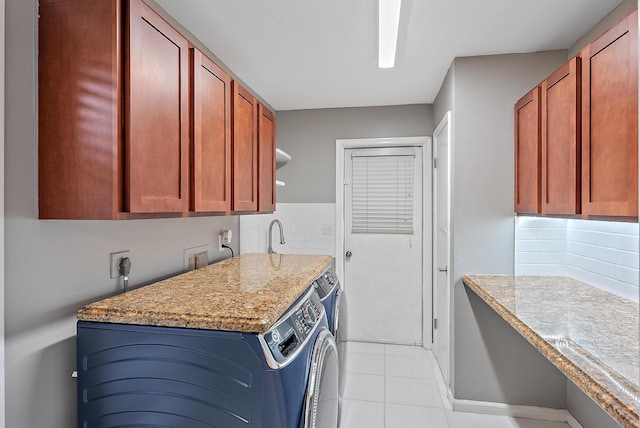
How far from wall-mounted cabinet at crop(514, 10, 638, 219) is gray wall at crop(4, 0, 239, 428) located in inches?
78.4

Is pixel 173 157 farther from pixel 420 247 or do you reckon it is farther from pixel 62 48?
pixel 420 247

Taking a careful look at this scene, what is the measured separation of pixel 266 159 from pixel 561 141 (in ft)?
5.61

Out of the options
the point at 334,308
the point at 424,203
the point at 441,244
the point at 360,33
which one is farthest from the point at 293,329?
the point at 424,203

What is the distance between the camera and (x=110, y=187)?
1069mm

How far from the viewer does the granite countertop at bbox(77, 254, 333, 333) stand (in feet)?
3.75

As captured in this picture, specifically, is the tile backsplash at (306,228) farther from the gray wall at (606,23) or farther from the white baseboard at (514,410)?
the gray wall at (606,23)

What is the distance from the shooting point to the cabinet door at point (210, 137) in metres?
1.51

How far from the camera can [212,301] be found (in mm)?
1326

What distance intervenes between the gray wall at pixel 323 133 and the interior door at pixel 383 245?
18 centimetres

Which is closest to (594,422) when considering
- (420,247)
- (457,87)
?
(420,247)

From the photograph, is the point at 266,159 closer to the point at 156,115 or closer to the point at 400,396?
the point at 156,115

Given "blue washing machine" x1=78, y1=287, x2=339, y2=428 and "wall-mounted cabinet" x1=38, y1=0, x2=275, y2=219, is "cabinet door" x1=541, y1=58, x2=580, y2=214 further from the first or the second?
"wall-mounted cabinet" x1=38, y1=0, x2=275, y2=219

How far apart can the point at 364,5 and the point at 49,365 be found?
6.57ft

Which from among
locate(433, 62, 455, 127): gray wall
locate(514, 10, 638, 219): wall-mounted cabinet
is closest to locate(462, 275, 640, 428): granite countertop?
locate(514, 10, 638, 219): wall-mounted cabinet
